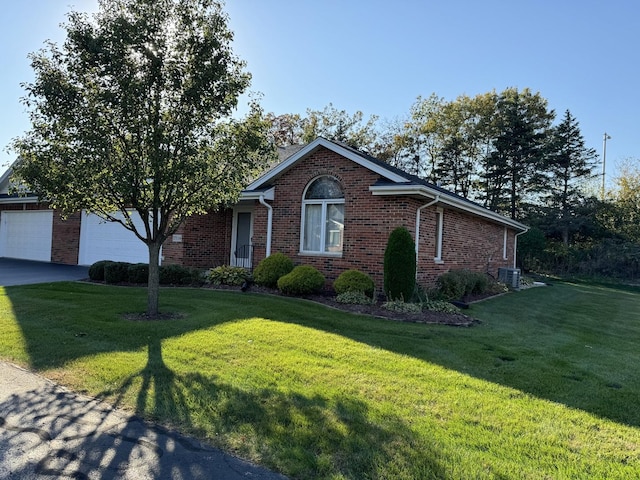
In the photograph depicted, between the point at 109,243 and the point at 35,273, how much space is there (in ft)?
9.58

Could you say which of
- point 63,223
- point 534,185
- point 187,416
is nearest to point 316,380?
point 187,416

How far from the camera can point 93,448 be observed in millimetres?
3168

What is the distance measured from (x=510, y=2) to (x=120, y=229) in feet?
47.8

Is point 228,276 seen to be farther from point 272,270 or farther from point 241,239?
point 241,239

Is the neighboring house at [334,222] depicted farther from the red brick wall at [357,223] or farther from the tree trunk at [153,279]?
the tree trunk at [153,279]

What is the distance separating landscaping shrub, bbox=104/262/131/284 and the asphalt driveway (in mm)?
1625

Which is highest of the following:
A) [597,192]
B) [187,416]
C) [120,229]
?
[597,192]

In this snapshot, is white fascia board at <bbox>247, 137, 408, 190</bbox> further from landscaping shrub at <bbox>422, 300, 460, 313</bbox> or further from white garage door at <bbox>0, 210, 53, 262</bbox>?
white garage door at <bbox>0, 210, 53, 262</bbox>

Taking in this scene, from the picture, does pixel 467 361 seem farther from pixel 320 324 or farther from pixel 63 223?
pixel 63 223

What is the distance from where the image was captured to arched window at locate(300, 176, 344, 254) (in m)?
11.7

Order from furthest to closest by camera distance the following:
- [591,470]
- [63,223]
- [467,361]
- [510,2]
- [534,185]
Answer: [534,185]
[63,223]
[510,2]
[467,361]
[591,470]

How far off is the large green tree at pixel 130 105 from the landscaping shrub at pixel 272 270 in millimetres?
4271

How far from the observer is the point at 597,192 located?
34.4 metres

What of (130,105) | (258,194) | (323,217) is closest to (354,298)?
(323,217)
